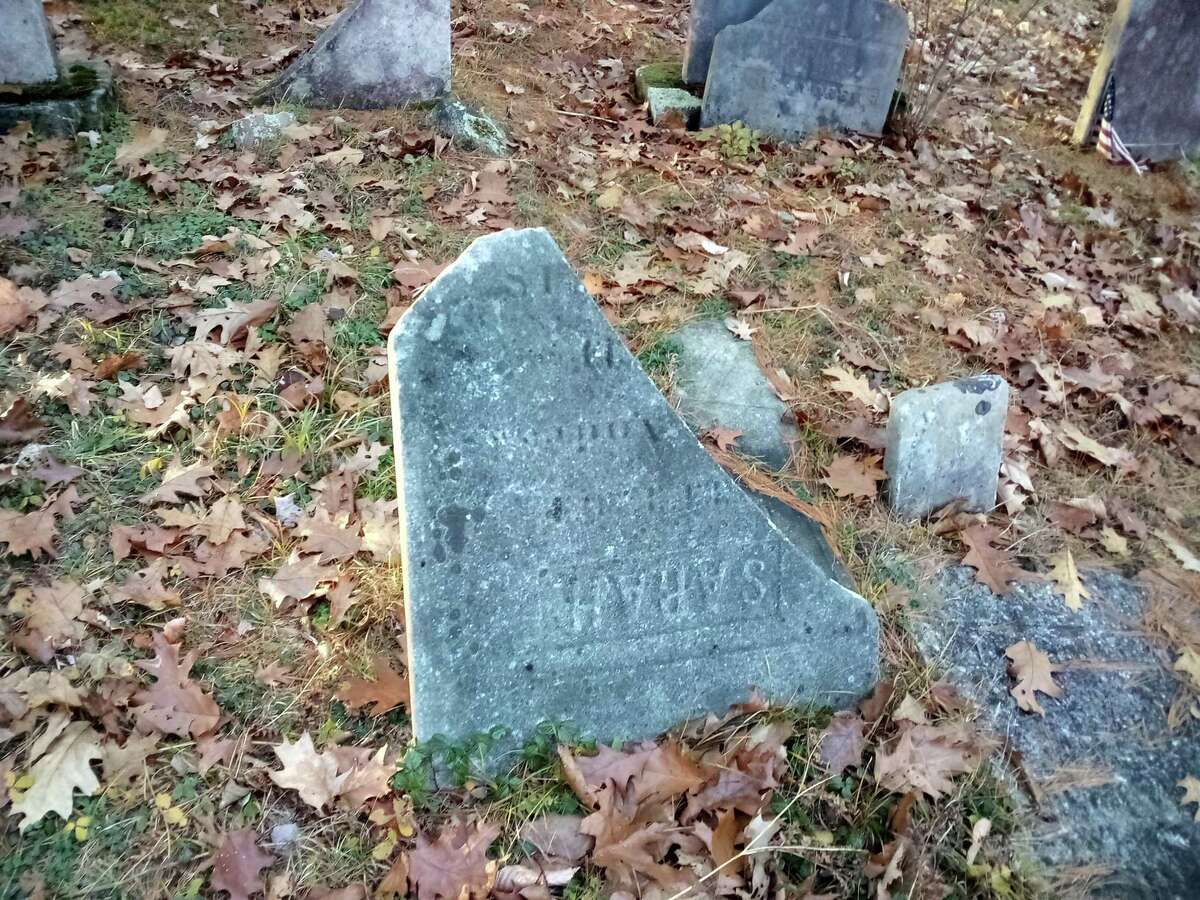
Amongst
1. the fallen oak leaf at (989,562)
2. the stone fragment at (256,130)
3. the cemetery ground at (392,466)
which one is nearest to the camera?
the cemetery ground at (392,466)

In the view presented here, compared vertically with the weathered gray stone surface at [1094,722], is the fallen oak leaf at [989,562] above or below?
above

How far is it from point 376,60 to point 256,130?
82 centimetres

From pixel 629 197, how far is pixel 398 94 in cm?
154

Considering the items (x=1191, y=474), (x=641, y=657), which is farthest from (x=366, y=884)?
(x=1191, y=474)

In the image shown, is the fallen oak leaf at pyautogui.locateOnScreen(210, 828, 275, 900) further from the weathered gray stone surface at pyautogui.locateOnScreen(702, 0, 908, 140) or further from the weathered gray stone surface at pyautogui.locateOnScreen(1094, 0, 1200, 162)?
the weathered gray stone surface at pyautogui.locateOnScreen(1094, 0, 1200, 162)

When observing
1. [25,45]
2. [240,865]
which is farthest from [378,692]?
[25,45]

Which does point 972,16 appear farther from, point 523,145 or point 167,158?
point 167,158

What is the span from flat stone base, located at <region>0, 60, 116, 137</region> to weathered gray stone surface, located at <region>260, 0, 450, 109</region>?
2.74ft

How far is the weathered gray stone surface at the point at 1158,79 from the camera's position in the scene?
564 cm

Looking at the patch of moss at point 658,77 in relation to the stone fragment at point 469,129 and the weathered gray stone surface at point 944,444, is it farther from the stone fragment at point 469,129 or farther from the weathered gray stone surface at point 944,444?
the weathered gray stone surface at point 944,444

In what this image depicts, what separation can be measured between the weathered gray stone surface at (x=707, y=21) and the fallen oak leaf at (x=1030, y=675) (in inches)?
177

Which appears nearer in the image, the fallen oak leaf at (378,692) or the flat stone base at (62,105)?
the fallen oak leaf at (378,692)

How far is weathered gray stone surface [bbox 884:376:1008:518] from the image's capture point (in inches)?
118

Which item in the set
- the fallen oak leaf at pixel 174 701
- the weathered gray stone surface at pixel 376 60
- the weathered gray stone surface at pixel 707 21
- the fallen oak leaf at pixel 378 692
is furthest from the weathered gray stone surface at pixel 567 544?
the weathered gray stone surface at pixel 707 21
